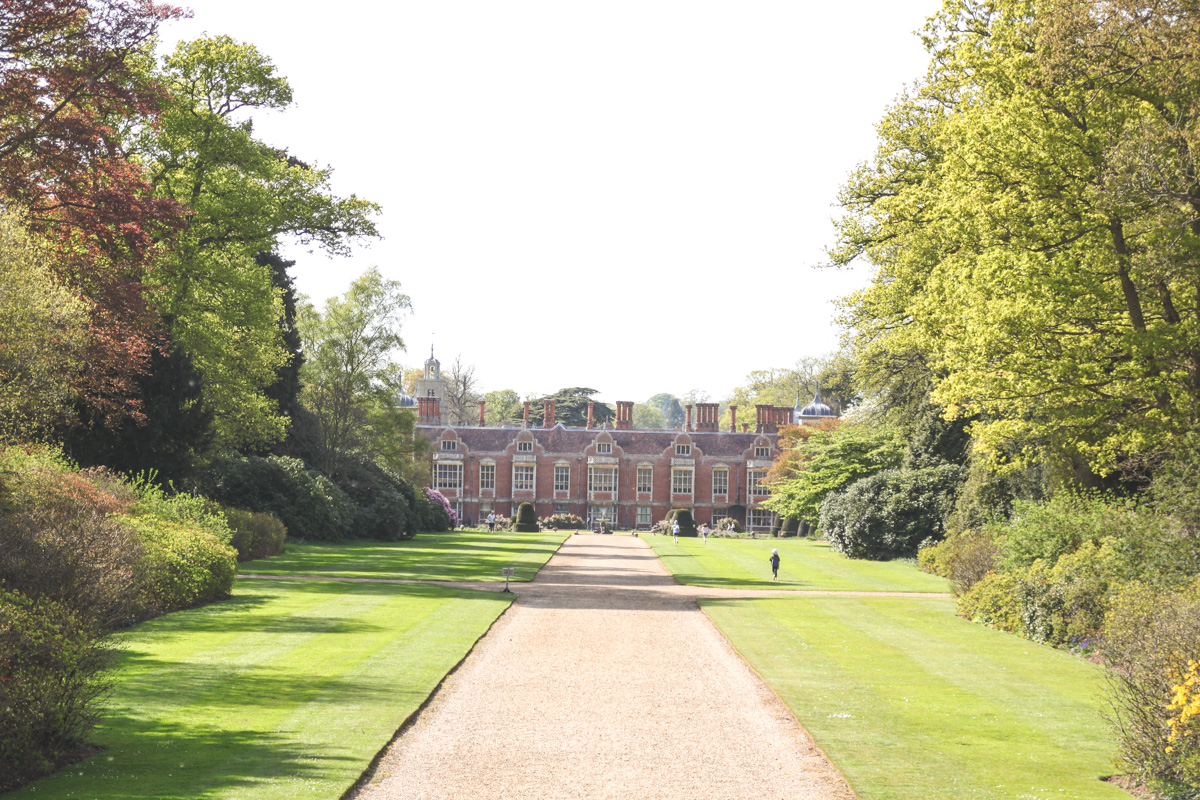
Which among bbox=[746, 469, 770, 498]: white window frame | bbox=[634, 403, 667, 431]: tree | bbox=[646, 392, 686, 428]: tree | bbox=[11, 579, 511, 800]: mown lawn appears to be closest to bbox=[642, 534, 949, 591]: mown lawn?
bbox=[11, 579, 511, 800]: mown lawn

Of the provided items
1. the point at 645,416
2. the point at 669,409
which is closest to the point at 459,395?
the point at 645,416

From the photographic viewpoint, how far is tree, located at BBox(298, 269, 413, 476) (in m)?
44.8

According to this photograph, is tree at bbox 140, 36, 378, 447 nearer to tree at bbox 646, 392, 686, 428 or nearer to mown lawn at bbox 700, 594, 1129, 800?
mown lawn at bbox 700, 594, 1129, 800

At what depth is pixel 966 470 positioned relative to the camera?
1219 inches

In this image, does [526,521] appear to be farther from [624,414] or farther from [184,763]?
[184,763]

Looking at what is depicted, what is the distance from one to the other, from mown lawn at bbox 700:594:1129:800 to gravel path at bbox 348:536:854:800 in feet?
1.32

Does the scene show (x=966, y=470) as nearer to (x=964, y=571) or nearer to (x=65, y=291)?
(x=964, y=571)

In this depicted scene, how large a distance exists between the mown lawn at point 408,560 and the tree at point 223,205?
188 inches

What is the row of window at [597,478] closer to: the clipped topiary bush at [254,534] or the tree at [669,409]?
the clipped topiary bush at [254,534]

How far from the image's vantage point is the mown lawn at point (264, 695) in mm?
7402

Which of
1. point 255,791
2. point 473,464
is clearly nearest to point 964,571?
point 255,791

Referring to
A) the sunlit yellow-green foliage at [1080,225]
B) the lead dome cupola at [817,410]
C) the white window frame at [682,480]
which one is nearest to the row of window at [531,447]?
the lead dome cupola at [817,410]

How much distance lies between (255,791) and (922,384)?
27861 millimetres

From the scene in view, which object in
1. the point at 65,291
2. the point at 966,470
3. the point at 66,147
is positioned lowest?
the point at 966,470
